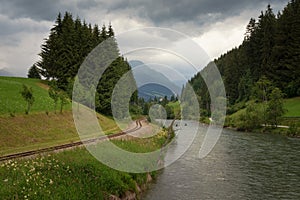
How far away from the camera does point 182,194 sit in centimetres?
1944

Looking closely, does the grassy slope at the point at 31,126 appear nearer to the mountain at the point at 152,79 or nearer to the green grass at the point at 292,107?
the mountain at the point at 152,79

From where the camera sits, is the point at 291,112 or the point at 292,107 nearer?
the point at 291,112

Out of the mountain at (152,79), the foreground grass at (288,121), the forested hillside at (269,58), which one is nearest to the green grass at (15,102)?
the mountain at (152,79)

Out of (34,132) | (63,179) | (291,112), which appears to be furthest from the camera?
(291,112)

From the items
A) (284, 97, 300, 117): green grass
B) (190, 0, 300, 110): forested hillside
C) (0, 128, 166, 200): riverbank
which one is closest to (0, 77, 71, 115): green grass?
(0, 128, 166, 200): riverbank

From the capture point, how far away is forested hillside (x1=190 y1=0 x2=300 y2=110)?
8569cm

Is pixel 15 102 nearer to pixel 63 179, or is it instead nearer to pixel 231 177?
pixel 231 177

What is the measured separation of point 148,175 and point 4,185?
41.2ft

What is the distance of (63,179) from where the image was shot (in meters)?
13.5

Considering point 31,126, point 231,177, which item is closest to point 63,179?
point 231,177

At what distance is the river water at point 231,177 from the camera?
65.3ft

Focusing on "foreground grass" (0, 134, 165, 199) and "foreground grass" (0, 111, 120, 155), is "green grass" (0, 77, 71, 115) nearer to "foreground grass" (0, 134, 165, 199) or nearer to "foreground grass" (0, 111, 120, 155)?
"foreground grass" (0, 111, 120, 155)

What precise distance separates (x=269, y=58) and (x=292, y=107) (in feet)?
85.4

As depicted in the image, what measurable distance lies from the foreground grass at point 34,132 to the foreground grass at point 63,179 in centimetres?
1149
